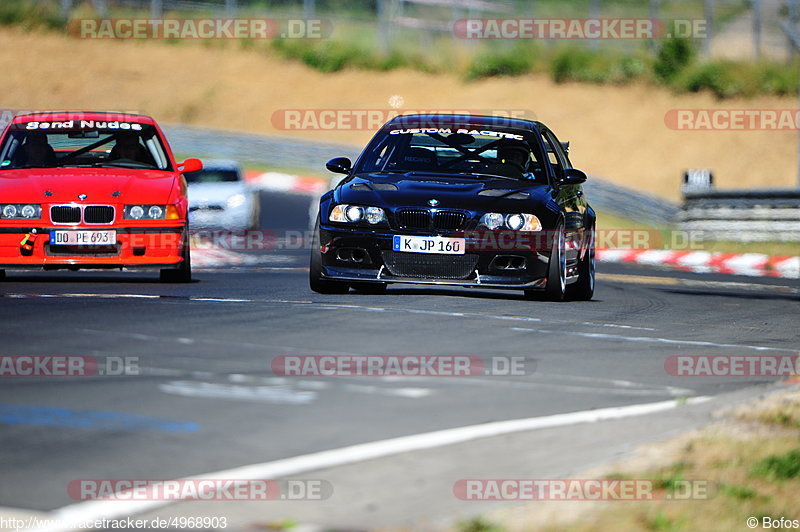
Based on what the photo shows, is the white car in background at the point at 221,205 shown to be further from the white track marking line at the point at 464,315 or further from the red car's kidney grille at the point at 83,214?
the white track marking line at the point at 464,315

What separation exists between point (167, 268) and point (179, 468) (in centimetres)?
825

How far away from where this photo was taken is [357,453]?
19.3ft

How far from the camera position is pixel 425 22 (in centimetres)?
5444

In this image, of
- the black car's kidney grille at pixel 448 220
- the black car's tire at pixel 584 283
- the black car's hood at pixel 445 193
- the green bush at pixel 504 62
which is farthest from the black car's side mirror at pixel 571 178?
the green bush at pixel 504 62

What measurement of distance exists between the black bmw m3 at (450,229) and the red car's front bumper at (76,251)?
1715 mm

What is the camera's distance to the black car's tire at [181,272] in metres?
13.9

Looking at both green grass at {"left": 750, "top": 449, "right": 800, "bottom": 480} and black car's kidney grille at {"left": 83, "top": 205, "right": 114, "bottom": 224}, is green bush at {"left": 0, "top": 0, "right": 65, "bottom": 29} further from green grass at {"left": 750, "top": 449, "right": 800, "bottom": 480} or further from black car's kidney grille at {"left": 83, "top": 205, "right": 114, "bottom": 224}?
green grass at {"left": 750, "top": 449, "right": 800, "bottom": 480}

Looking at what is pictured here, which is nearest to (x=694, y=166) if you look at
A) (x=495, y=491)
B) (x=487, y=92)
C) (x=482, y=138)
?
(x=487, y=92)

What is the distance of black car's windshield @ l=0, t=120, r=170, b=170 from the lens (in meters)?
14.3

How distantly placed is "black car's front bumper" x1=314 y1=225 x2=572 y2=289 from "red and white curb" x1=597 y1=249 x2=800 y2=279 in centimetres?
997

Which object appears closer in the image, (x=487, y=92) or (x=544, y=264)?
(x=544, y=264)

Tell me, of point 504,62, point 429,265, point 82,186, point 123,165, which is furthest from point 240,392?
point 504,62

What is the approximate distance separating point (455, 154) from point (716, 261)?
441 inches

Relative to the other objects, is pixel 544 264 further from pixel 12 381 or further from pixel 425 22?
pixel 425 22
